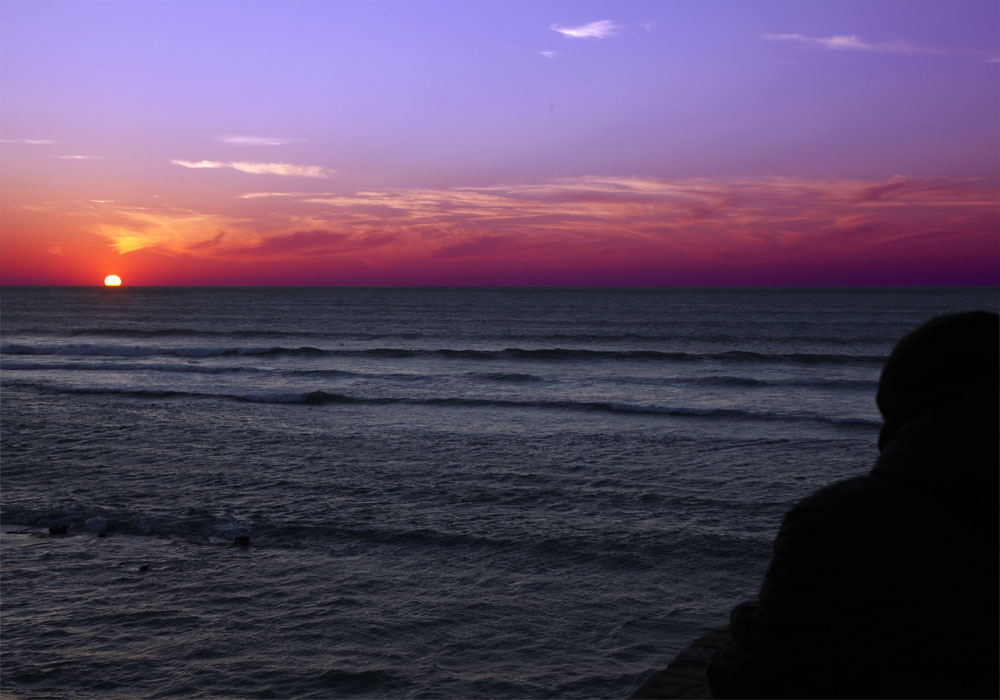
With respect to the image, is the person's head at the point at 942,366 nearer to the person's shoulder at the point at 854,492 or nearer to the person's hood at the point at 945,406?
the person's hood at the point at 945,406

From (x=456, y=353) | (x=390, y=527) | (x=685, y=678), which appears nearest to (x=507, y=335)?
(x=456, y=353)

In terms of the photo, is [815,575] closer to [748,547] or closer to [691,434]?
[748,547]

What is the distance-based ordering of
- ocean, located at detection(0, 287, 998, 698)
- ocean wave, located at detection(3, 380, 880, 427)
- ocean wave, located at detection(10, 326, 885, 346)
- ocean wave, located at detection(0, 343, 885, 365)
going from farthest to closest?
ocean wave, located at detection(10, 326, 885, 346) → ocean wave, located at detection(0, 343, 885, 365) → ocean wave, located at detection(3, 380, 880, 427) → ocean, located at detection(0, 287, 998, 698)

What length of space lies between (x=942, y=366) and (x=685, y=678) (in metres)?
1.80

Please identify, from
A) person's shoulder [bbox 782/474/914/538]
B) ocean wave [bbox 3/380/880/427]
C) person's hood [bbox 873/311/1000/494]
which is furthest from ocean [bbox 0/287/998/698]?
person's hood [bbox 873/311/1000/494]

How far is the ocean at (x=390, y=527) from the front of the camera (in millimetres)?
6676

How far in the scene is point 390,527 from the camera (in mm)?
10281

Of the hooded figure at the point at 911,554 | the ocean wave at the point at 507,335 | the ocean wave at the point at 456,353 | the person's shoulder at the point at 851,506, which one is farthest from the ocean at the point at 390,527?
the ocean wave at the point at 507,335

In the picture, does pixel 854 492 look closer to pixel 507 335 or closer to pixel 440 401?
pixel 440 401

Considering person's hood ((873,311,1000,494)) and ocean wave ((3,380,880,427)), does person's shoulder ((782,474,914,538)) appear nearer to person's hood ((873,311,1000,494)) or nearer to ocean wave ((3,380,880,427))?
→ person's hood ((873,311,1000,494))

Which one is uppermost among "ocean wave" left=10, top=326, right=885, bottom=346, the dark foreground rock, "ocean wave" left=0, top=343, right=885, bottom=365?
"ocean wave" left=10, top=326, right=885, bottom=346

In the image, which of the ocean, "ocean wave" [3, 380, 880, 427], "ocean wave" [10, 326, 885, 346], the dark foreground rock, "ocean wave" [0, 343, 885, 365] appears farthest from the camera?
"ocean wave" [10, 326, 885, 346]

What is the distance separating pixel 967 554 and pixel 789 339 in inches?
1900

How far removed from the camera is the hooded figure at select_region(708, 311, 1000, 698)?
1.89m
